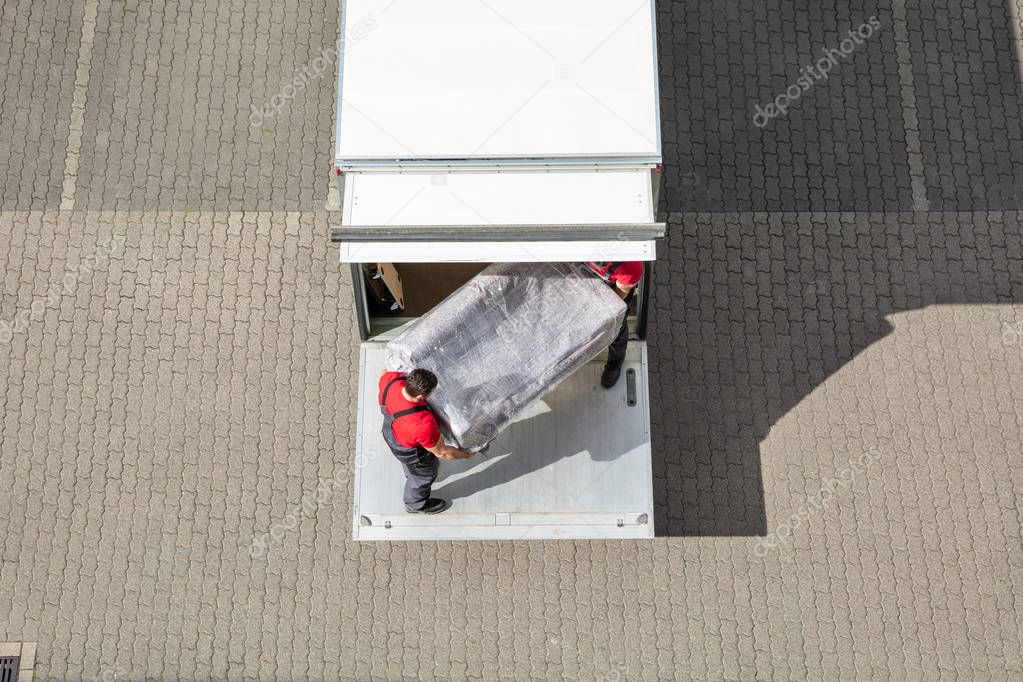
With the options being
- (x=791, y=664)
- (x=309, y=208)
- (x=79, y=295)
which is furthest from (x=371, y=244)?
(x=791, y=664)

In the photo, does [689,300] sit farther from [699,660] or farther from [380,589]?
[380,589]

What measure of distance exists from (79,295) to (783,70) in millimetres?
7195

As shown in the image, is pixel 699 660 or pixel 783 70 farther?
pixel 783 70

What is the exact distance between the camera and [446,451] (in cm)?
752

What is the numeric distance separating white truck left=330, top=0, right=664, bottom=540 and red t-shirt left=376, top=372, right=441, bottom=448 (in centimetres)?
78

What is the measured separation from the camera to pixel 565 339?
24.9ft

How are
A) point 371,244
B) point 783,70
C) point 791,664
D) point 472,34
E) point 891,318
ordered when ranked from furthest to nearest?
point 783,70 < point 891,318 < point 791,664 < point 472,34 < point 371,244

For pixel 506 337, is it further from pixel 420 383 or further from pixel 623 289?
pixel 623 289

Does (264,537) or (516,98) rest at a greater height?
(516,98)

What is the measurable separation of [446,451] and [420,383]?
66 cm

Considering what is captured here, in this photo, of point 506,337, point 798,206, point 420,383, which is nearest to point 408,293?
point 506,337

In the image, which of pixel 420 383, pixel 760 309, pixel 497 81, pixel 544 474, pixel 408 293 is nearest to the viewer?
pixel 420 383

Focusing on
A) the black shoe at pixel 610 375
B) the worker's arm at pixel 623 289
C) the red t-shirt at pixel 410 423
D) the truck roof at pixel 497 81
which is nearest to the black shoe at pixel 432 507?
the red t-shirt at pixel 410 423

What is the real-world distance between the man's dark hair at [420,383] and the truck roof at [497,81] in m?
1.48
